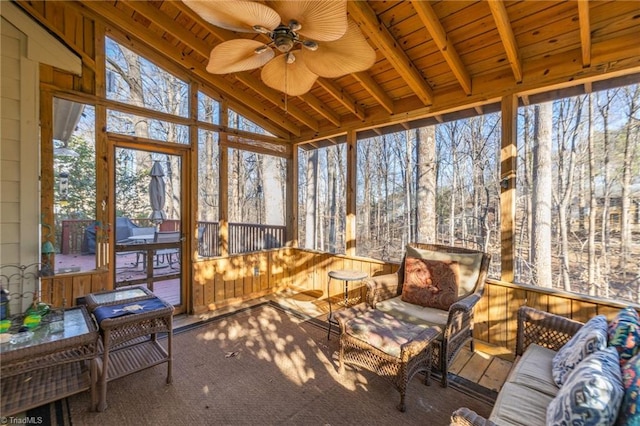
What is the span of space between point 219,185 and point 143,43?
6.37 feet

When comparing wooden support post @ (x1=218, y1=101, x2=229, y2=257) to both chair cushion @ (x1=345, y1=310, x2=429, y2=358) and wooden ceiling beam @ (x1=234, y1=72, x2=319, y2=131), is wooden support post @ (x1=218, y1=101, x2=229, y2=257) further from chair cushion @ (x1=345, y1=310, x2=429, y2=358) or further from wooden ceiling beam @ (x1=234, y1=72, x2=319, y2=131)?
chair cushion @ (x1=345, y1=310, x2=429, y2=358)

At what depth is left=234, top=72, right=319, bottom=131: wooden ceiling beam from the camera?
3719 millimetres

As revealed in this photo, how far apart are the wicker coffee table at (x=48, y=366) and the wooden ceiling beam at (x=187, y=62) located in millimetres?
2956

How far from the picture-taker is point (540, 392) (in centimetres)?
158

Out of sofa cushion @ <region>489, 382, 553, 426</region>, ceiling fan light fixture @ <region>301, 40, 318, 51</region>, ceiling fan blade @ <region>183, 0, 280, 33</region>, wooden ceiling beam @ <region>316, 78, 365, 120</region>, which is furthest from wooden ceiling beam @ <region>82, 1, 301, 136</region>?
sofa cushion @ <region>489, 382, 553, 426</region>

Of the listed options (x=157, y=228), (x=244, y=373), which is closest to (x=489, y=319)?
(x=244, y=373)

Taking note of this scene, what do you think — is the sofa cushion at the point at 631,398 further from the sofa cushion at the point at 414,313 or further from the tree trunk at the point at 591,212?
the tree trunk at the point at 591,212

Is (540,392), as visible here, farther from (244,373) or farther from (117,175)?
(117,175)

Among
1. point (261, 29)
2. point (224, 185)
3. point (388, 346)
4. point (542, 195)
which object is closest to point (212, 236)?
point (224, 185)

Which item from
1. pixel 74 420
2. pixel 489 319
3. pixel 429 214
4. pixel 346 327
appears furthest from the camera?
pixel 429 214

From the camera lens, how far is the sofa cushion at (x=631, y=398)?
963 mm

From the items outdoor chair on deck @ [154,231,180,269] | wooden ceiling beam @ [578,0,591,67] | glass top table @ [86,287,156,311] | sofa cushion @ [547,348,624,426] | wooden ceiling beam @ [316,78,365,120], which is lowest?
glass top table @ [86,287,156,311]

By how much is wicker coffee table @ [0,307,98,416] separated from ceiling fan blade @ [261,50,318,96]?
2333 millimetres

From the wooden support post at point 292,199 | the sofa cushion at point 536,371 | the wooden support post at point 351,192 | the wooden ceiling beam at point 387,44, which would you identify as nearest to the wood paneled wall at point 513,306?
the sofa cushion at point 536,371
